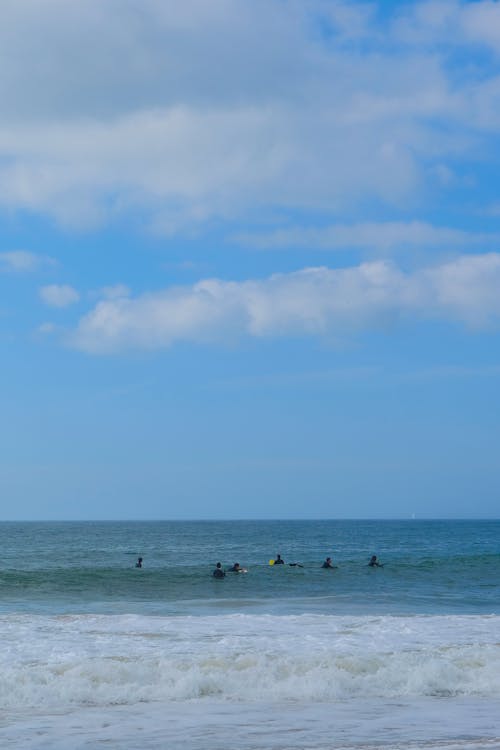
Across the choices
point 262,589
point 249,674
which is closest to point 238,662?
point 249,674

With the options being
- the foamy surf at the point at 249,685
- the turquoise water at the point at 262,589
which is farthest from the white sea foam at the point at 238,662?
the turquoise water at the point at 262,589

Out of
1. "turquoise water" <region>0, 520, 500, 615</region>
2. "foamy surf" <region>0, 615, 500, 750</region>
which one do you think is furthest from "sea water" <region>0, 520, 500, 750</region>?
"turquoise water" <region>0, 520, 500, 615</region>

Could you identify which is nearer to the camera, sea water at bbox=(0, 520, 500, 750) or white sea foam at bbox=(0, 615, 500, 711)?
sea water at bbox=(0, 520, 500, 750)

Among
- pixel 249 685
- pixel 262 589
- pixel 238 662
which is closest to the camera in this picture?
pixel 249 685

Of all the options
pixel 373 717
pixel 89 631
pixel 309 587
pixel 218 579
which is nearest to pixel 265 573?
pixel 218 579

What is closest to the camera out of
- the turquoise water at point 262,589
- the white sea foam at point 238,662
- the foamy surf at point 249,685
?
the foamy surf at point 249,685

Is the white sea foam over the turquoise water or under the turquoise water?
over

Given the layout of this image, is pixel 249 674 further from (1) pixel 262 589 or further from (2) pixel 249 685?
(1) pixel 262 589

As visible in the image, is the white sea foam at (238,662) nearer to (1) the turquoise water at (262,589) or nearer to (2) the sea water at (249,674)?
(2) the sea water at (249,674)

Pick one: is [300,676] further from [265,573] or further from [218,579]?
[265,573]

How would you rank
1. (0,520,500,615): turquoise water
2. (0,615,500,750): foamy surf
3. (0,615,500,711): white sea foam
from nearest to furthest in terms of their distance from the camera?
1. (0,615,500,750): foamy surf
2. (0,615,500,711): white sea foam
3. (0,520,500,615): turquoise water

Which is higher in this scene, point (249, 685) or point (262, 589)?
point (249, 685)

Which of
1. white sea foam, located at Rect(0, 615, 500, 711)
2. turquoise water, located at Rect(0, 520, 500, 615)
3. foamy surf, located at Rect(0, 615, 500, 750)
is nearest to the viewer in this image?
foamy surf, located at Rect(0, 615, 500, 750)

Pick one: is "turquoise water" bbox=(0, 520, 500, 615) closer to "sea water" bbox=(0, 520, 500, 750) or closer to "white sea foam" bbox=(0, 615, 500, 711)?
"sea water" bbox=(0, 520, 500, 750)
